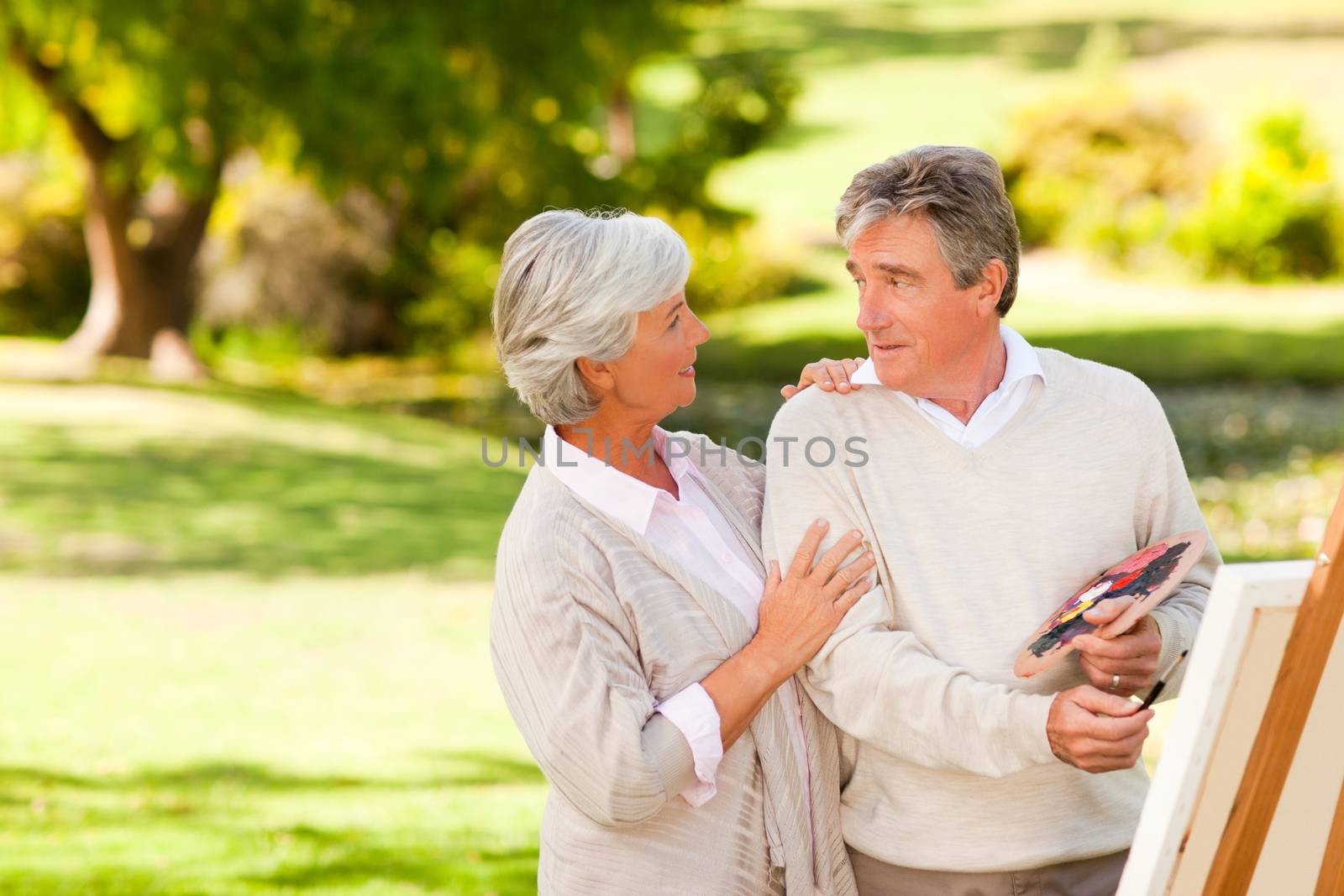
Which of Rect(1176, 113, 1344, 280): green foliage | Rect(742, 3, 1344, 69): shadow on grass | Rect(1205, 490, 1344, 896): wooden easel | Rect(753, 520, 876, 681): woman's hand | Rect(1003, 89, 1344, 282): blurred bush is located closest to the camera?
Rect(1205, 490, 1344, 896): wooden easel

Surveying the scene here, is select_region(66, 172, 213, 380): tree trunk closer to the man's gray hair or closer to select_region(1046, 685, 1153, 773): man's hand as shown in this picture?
the man's gray hair

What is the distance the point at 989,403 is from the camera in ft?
7.91

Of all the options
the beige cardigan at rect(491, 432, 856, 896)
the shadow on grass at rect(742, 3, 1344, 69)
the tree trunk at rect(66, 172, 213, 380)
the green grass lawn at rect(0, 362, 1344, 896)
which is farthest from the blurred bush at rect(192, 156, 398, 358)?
the shadow on grass at rect(742, 3, 1344, 69)

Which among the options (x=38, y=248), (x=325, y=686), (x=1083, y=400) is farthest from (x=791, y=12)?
(x=1083, y=400)

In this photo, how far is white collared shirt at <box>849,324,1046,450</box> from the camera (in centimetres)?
239

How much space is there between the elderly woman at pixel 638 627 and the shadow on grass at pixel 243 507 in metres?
6.85

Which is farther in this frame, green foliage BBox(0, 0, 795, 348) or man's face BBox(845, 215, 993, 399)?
green foliage BBox(0, 0, 795, 348)

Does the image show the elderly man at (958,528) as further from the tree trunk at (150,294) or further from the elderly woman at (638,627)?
the tree trunk at (150,294)

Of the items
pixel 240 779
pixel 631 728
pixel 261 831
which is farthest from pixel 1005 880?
pixel 240 779

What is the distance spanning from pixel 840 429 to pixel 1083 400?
15.9 inches

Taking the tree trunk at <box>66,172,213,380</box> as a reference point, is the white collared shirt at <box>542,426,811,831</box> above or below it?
above

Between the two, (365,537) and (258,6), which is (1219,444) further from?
(258,6)

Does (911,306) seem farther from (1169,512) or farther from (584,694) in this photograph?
(584,694)

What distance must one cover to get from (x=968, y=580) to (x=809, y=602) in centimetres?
25
